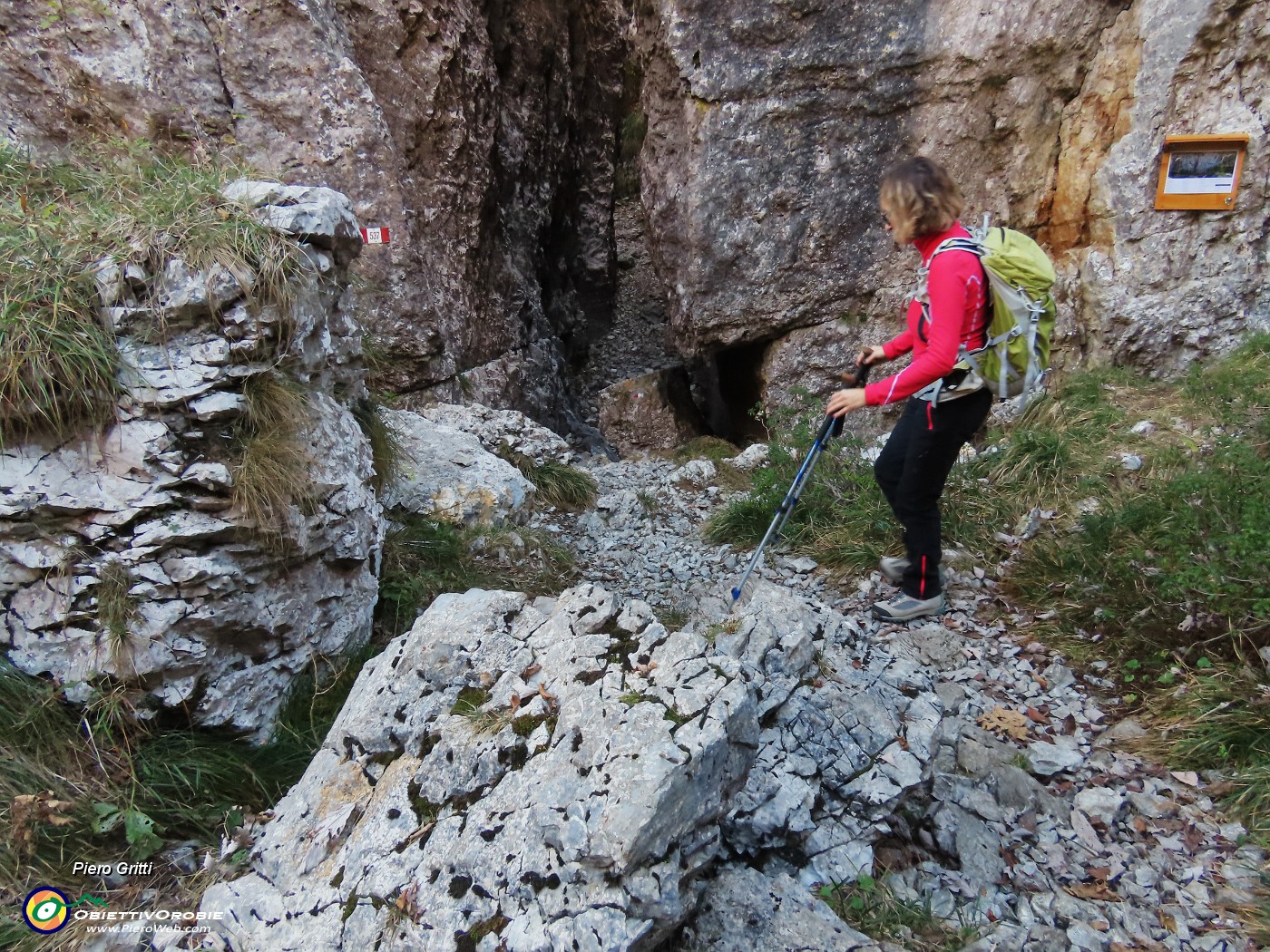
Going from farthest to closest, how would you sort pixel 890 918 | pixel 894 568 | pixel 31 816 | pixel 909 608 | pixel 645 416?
pixel 645 416, pixel 894 568, pixel 909 608, pixel 31 816, pixel 890 918

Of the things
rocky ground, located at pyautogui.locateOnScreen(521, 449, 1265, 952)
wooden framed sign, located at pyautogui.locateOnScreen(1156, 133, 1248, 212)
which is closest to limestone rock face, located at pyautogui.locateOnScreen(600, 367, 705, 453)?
rocky ground, located at pyautogui.locateOnScreen(521, 449, 1265, 952)

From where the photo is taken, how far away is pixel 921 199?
2.99 metres

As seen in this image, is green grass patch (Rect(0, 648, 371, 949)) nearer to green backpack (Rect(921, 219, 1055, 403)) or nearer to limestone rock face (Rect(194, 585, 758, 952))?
limestone rock face (Rect(194, 585, 758, 952))

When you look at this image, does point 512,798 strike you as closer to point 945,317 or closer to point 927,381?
point 927,381

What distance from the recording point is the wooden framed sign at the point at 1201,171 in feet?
19.5

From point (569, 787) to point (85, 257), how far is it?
9.80ft

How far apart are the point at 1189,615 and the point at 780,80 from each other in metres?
6.05

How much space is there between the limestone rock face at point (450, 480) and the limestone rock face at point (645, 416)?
3.58m

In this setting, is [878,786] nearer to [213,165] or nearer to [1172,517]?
[1172,517]

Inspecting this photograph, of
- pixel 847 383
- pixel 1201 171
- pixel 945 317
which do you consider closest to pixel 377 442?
pixel 847 383

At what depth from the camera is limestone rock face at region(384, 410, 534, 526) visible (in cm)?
484

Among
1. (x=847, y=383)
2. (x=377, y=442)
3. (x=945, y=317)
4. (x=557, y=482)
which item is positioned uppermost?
(x=945, y=317)

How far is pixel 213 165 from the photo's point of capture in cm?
377

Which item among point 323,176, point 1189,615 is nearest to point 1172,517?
point 1189,615
